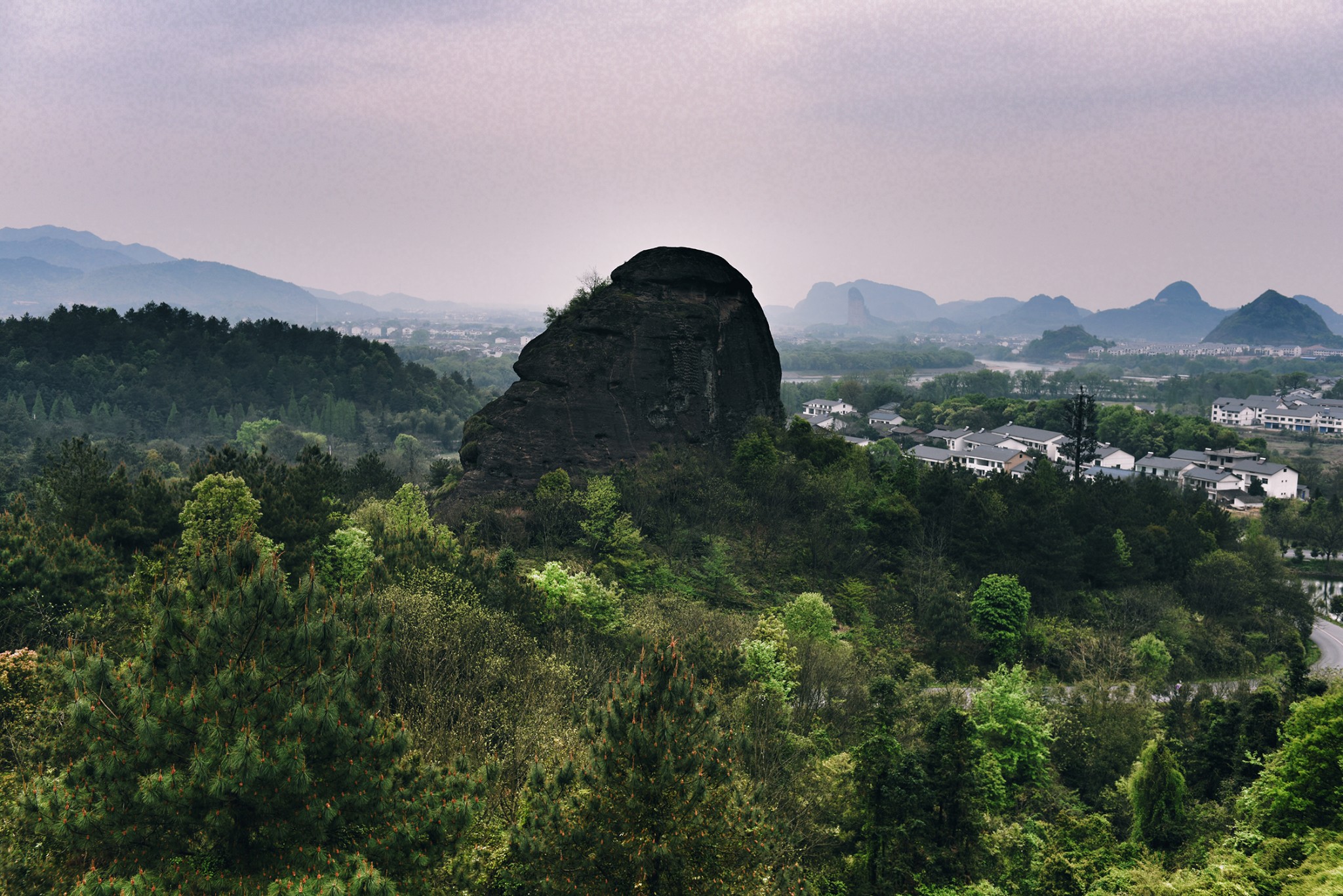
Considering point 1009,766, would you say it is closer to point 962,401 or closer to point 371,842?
point 371,842

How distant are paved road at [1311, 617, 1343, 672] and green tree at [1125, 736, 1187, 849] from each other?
1899 centimetres

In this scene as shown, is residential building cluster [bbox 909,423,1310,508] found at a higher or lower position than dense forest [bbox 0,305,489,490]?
lower

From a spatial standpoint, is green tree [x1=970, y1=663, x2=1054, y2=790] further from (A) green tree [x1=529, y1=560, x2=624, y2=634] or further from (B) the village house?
(B) the village house

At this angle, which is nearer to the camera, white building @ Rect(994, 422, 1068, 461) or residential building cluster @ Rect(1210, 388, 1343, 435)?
white building @ Rect(994, 422, 1068, 461)

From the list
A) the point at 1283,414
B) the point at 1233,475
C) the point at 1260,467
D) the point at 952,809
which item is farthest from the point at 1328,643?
the point at 1283,414

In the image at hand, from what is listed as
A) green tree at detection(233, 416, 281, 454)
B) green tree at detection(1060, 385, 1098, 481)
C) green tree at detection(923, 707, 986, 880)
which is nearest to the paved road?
green tree at detection(1060, 385, 1098, 481)

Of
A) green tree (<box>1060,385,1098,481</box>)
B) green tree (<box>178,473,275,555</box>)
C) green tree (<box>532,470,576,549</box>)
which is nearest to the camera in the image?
green tree (<box>178,473,275,555</box>)

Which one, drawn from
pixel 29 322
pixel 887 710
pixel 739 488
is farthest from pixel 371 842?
pixel 29 322

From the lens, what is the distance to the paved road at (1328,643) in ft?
112

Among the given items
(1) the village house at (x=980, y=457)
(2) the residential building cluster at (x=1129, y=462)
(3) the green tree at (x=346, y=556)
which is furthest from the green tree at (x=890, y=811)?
(1) the village house at (x=980, y=457)

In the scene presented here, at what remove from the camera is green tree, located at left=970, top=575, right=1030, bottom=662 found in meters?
31.1

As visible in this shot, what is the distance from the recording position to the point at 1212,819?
1809 centimetres

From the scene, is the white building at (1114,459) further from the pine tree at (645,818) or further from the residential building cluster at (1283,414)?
the pine tree at (645,818)

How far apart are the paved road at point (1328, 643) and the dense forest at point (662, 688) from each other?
70.4 inches
